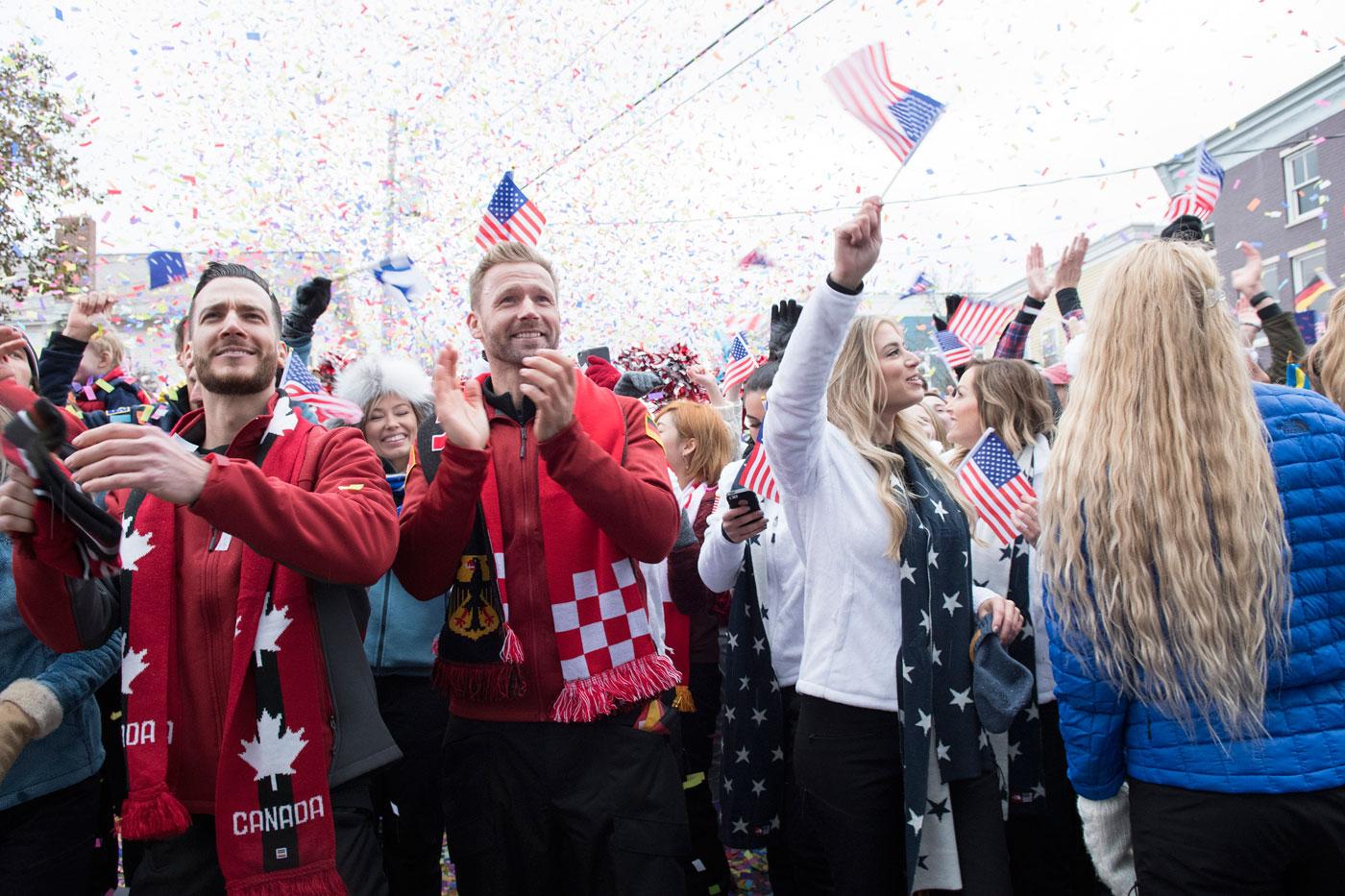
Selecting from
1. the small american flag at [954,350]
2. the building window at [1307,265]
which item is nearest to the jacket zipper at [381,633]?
the small american flag at [954,350]

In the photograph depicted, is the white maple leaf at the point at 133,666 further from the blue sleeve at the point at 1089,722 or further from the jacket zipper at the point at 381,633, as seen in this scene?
the blue sleeve at the point at 1089,722

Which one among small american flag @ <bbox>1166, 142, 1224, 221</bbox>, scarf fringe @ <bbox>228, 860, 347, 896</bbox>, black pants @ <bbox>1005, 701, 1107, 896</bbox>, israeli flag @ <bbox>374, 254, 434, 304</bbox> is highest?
small american flag @ <bbox>1166, 142, 1224, 221</bbox>

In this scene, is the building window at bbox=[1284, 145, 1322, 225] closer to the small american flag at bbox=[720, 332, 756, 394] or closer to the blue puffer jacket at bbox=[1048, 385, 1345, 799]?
the small american flag at bbox=[720, 332, 756, 394]

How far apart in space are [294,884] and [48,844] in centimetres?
111

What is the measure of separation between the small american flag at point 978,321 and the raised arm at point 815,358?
14.7 feet

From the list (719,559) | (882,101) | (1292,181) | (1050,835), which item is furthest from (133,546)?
(1292,181)

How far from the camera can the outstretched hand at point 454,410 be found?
247 centimetres

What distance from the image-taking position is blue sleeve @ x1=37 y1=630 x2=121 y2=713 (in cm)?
267

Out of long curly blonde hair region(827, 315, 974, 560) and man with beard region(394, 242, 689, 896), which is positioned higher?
long curly blonde hair region(827, 315, 974, 560)

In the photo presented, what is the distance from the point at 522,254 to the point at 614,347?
4.73 metres

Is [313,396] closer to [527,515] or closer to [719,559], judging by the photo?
[527,515]

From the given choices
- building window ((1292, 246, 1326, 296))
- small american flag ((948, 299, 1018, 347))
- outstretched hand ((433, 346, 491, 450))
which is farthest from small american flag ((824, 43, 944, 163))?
building window ((1292, 246, 1326, 296))

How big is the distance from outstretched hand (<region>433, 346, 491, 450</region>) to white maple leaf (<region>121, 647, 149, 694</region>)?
0.87 metres

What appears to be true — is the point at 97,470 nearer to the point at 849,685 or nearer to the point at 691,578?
the point at 849,685
